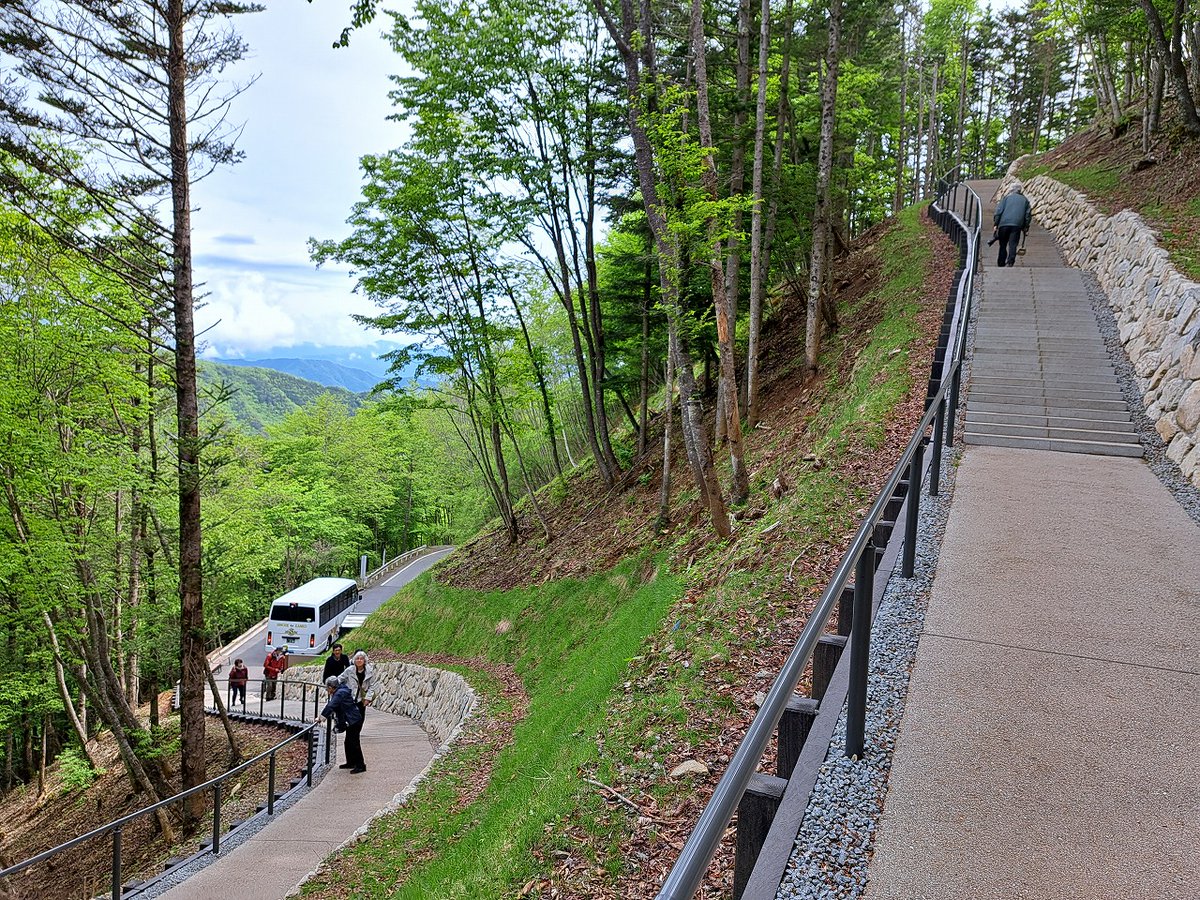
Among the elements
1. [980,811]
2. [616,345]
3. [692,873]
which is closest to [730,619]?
[980,811]

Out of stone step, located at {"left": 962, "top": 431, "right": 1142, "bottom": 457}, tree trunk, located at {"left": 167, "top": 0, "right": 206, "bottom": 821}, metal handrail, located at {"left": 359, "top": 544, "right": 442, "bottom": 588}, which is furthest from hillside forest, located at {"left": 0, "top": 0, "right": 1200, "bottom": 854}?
metal handrail, located at {"left": 359, "top": 544, "right": 442, "bottom": 588}

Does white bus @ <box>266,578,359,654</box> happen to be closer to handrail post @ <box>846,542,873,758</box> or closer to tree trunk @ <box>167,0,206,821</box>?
tree trunk @ <box>167,0,206,821</box>

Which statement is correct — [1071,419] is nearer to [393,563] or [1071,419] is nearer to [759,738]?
[759,738]

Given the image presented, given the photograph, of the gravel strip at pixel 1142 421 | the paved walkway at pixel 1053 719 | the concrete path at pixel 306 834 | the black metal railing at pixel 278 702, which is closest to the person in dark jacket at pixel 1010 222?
the gravel strip at pixel 1142 421

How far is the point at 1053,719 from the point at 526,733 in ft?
25.0

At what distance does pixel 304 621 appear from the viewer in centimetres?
2703

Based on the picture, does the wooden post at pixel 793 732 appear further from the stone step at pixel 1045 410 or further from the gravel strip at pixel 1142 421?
the stone step at pixel 1045 410

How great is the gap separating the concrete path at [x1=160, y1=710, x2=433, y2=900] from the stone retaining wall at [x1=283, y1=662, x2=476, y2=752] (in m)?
1.01

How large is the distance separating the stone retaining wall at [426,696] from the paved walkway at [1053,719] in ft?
29.5

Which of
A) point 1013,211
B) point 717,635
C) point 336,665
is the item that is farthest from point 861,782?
point 1013,211

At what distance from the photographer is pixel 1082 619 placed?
4164 millimetres

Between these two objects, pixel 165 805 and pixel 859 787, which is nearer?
pixel 859 787

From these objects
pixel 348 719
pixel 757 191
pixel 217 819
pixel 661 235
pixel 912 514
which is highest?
pixel 757 191

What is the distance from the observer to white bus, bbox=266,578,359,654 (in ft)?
88.4
